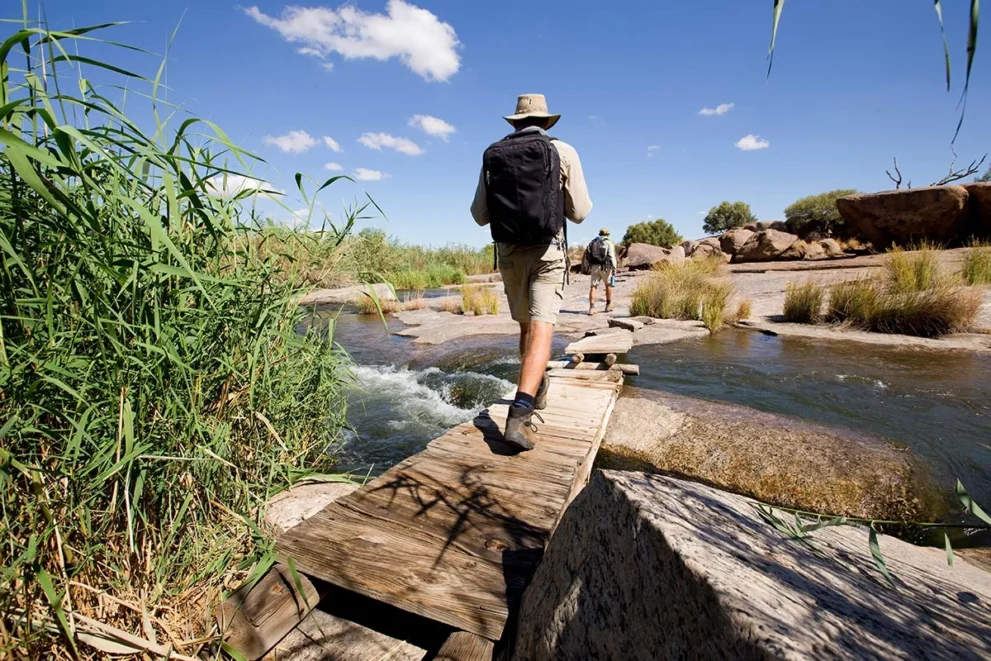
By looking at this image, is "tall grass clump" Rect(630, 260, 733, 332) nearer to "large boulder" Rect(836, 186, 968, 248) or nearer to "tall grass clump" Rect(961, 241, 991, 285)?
"tall grass clump" Rect(961, 241, 991, 285)

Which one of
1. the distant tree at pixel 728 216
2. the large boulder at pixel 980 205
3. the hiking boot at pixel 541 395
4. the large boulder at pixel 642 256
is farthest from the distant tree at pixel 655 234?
the hiking boot at pixel 541 395

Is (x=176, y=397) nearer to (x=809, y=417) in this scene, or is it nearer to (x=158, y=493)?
(x=158, y=493)

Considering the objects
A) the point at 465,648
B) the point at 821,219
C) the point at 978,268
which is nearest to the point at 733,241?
the point at 821,219

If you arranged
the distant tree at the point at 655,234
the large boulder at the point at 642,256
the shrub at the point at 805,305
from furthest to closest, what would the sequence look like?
the distant tree at the point at 655,234, the large boulder at the point at 642,256, the shrub at the point at 805,305

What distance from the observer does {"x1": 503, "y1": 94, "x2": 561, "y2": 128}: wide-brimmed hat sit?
3037 millimetres

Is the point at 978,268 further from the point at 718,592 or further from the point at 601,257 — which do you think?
the point at 718,592

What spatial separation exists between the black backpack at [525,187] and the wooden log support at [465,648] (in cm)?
205

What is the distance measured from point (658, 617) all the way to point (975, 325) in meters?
9.29

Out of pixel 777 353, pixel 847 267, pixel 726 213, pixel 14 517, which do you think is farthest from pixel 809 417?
pixel 726 213

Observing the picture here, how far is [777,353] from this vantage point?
6.59m

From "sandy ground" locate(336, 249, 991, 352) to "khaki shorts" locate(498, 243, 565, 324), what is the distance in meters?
5.06

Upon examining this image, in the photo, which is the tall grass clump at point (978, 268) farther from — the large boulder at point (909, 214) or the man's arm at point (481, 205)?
the man's arm at point (481, 205)

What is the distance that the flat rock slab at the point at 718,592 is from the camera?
0.70 m

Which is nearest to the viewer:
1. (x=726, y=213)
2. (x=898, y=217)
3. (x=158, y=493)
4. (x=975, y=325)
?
(x=158, y=493)
